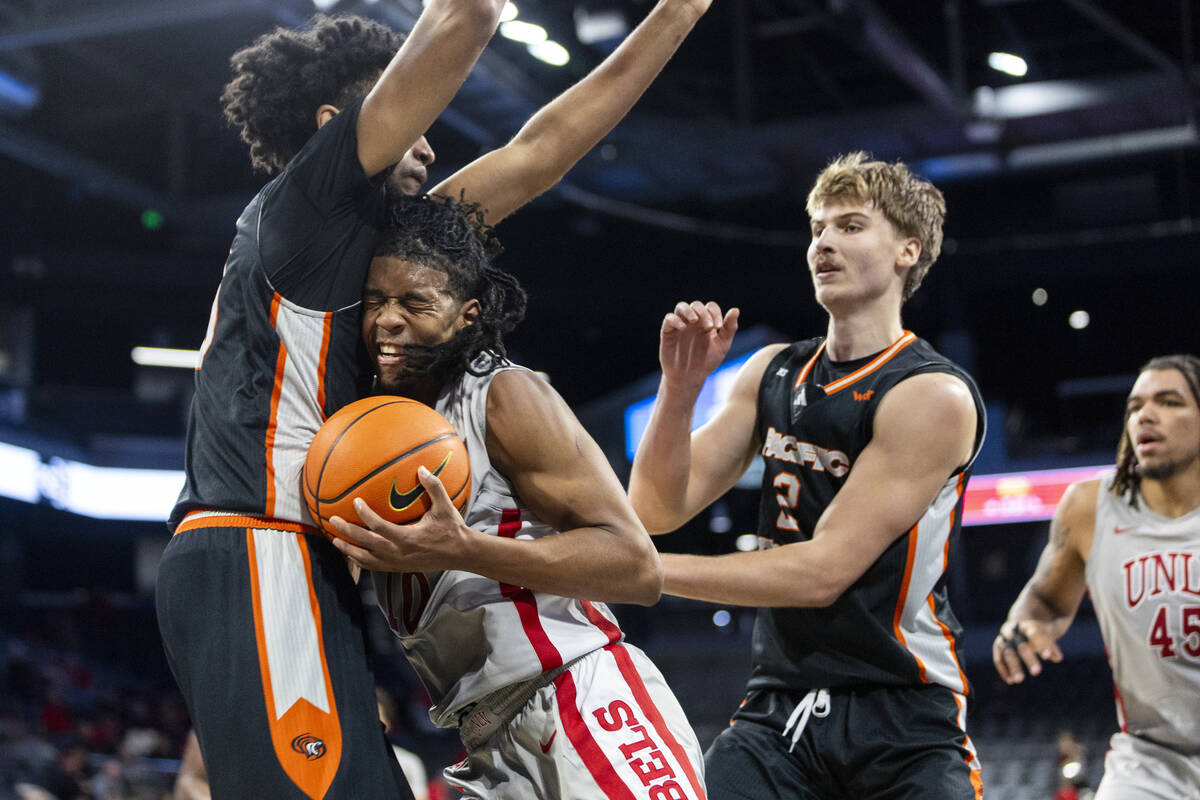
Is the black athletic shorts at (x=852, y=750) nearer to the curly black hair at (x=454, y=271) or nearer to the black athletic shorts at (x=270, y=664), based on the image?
the black athletic shorts at (x=270, y=664)

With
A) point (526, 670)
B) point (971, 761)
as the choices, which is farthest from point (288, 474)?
point (971, 761)

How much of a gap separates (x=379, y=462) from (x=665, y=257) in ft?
61.1

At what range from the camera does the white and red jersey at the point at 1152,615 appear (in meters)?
4.31

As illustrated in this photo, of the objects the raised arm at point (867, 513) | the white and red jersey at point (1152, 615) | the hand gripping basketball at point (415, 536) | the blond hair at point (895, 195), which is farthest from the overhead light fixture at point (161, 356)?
the hand gripping basketball at point (415, 536)

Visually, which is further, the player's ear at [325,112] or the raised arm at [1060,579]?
the raised arm at [1060,579]

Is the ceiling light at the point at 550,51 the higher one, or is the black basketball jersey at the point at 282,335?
the ceiling light at the point at 550,51

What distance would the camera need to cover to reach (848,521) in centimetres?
331

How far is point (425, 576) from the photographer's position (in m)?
2.70

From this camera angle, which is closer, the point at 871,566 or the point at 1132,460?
the point at 871,566

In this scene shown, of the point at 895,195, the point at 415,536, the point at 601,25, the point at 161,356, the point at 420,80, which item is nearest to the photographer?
the point at 415,536

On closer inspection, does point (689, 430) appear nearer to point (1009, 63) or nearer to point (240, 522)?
point (240, 522)

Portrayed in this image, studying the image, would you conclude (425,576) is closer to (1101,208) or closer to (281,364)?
(281,364)

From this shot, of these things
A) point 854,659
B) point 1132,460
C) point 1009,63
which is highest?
point 1009,63

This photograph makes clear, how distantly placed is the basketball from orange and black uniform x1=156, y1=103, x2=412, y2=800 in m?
0.12
